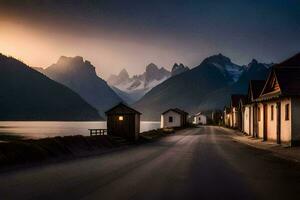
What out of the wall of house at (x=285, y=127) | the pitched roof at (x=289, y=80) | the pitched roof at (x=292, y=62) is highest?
the pitched roof at (x=292, y=62)

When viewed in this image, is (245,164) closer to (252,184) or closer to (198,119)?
(252,184)

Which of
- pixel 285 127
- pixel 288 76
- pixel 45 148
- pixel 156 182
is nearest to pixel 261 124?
pixel 288 76

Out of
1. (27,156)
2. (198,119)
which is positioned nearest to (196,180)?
(27,156)

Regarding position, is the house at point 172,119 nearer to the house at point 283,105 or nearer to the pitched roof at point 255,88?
the pitched roof at point 255,88

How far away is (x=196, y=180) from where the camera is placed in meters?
15.9

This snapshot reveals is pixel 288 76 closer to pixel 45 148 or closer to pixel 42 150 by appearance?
pixel 45 148

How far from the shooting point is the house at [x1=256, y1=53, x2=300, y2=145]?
1379 inches

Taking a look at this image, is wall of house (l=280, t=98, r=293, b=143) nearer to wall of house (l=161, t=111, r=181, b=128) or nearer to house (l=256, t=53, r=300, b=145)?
house (l=256, t=53, r=300, b=145)

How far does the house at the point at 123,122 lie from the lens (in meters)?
48.3

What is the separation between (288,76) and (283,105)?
3364 mm

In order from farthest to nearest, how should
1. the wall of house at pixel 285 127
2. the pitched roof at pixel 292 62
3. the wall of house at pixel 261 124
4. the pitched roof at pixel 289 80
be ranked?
the wall of house at pixel 261 124
the pitched roof at pixel 292 62
the pitched roof at pixel 289 80
the wall of house at pixel 285 127

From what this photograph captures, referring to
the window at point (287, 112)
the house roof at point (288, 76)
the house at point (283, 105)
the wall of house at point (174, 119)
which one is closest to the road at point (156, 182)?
the house at point (283, 105)

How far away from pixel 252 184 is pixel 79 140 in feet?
72.6

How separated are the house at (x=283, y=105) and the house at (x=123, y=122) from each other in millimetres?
14739
